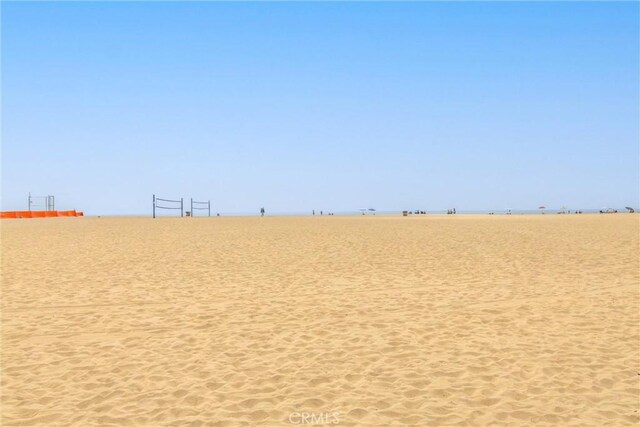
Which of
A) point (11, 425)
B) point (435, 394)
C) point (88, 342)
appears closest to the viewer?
point (11, 425)

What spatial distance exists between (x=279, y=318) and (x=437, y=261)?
35.2 ft

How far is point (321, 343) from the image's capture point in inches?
363

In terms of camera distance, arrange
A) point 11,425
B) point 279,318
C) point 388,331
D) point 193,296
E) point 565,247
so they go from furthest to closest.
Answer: point 565,247 → point 193,296 → point 279,318 → point 388,331 → point 11,425

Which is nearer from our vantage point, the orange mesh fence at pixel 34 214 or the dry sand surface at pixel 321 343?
the dry sand surface at pixel 321 343

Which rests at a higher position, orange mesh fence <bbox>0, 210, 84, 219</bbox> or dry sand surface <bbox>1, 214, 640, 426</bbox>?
orange mesh fence <bbox>0, 210, 84, 219</bbox>

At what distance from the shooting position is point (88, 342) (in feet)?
30.7

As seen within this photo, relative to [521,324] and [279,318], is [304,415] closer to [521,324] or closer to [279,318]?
[279,318]

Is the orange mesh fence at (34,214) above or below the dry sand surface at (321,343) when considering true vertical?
above

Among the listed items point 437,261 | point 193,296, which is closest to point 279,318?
point 193,296

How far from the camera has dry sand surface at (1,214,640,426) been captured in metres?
6.43

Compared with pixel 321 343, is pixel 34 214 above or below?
above

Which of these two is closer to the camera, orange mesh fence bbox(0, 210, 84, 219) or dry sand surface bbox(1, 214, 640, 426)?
dry sand surface bbox(1, 214, 640, 426)

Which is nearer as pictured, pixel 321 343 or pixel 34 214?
pixel 321 343

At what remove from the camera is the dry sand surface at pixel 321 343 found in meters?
6.43
